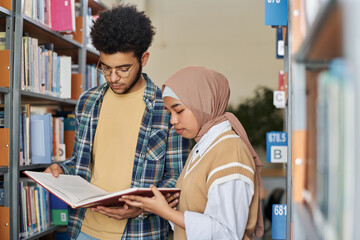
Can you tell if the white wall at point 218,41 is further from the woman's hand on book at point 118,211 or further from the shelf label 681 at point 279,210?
the woman's hand on book at point 118,211

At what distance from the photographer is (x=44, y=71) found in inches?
100

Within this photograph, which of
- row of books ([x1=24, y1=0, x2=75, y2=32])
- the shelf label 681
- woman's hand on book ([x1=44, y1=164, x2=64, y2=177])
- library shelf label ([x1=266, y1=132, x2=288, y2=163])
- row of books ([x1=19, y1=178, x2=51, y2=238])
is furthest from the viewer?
row of books ([x1=24, y1=0, x2=75, y2=32])

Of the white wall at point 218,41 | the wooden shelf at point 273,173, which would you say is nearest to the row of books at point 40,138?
the wooden shelf at point 273,173

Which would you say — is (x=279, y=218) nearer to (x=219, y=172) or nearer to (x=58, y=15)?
(x=219, y=172)

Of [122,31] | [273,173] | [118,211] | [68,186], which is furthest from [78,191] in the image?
[273,173]

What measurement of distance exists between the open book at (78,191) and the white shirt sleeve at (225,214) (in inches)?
7.1

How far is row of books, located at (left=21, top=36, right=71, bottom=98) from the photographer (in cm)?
230

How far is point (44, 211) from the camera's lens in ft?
8.29

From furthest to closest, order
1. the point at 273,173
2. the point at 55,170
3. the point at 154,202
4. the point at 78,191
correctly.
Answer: the point at 273,173, the point at 55,170, the point at 78,191, the point at 154,202

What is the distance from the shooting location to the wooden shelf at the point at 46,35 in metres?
2.37

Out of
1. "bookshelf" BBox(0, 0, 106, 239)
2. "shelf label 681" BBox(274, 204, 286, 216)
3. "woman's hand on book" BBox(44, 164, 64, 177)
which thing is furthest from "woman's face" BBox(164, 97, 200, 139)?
"bookshelf" BBox(0, 0, 106, 239)

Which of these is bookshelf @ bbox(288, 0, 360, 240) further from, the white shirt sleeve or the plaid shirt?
the plaid shirt

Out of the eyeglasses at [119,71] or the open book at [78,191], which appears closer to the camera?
the open book at [78,191]

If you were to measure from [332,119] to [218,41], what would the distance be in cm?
773
